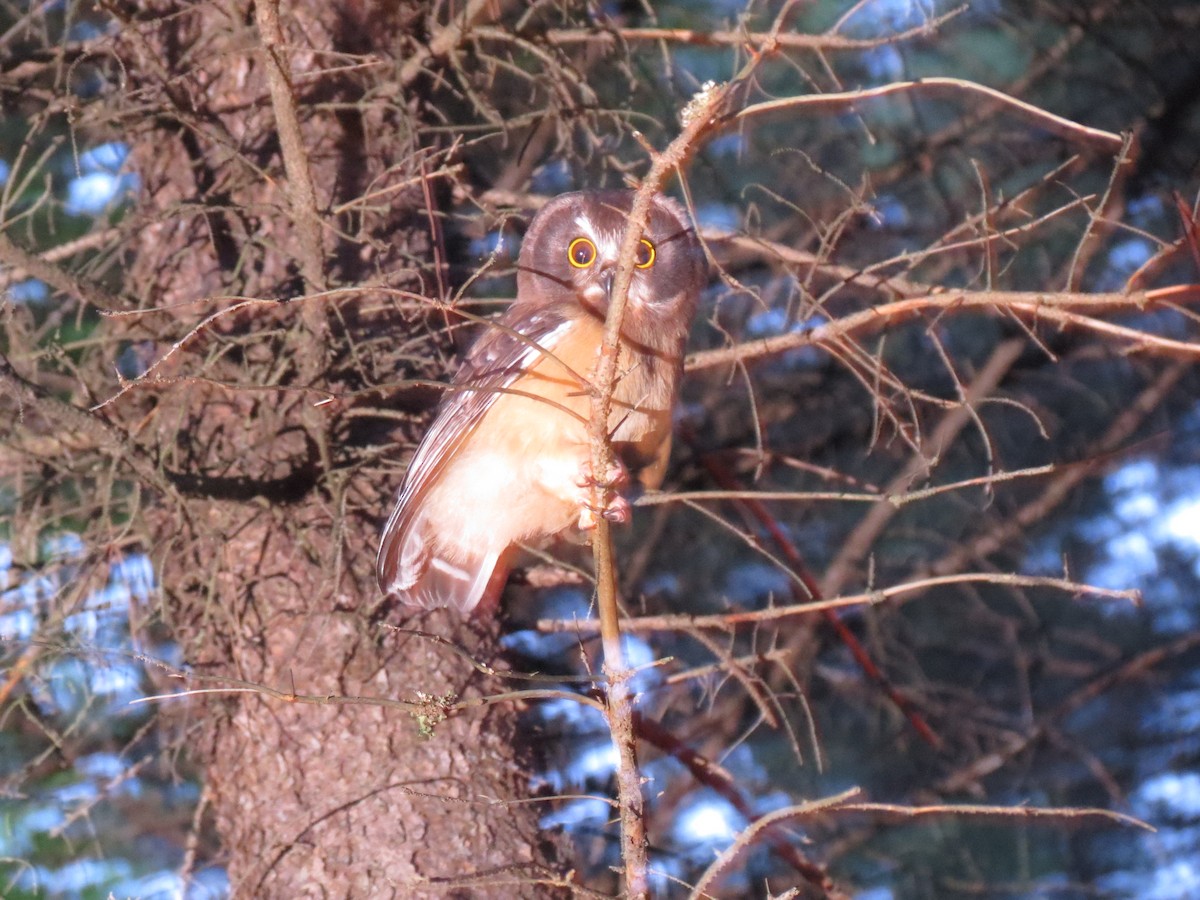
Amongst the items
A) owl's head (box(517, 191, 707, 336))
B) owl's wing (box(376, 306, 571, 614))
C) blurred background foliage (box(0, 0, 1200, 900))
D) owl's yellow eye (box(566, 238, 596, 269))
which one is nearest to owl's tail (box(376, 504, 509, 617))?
owl's wing (box(376, 306, 571, 614))

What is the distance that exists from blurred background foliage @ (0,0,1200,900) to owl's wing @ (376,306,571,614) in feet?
0.95

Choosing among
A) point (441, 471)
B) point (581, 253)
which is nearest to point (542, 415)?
point (441, 471)

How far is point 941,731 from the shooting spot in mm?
5559

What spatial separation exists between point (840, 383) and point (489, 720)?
2.67 meters

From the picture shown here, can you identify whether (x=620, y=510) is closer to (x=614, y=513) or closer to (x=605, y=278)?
(x=614, y=513)

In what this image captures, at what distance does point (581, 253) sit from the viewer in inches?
157

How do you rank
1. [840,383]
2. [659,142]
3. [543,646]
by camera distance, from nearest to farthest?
[543,646] < [659,142] < [840,383]

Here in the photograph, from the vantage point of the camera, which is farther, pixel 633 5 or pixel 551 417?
pixel 633 5

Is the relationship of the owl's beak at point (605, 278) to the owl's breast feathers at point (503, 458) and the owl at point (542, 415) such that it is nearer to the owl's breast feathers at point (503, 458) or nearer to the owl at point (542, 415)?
the owl at point (542, 415)

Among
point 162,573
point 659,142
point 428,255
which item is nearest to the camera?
point 162,573

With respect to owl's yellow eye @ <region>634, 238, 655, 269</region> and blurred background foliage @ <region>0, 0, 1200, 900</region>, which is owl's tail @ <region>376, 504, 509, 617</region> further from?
owl's yellow eye @ <region>634, 238, 655, 269</region>

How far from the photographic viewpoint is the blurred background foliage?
13.9 ft

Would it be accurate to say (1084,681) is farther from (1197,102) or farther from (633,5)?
(633,5)

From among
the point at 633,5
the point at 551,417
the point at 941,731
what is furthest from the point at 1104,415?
the point at 551,417
